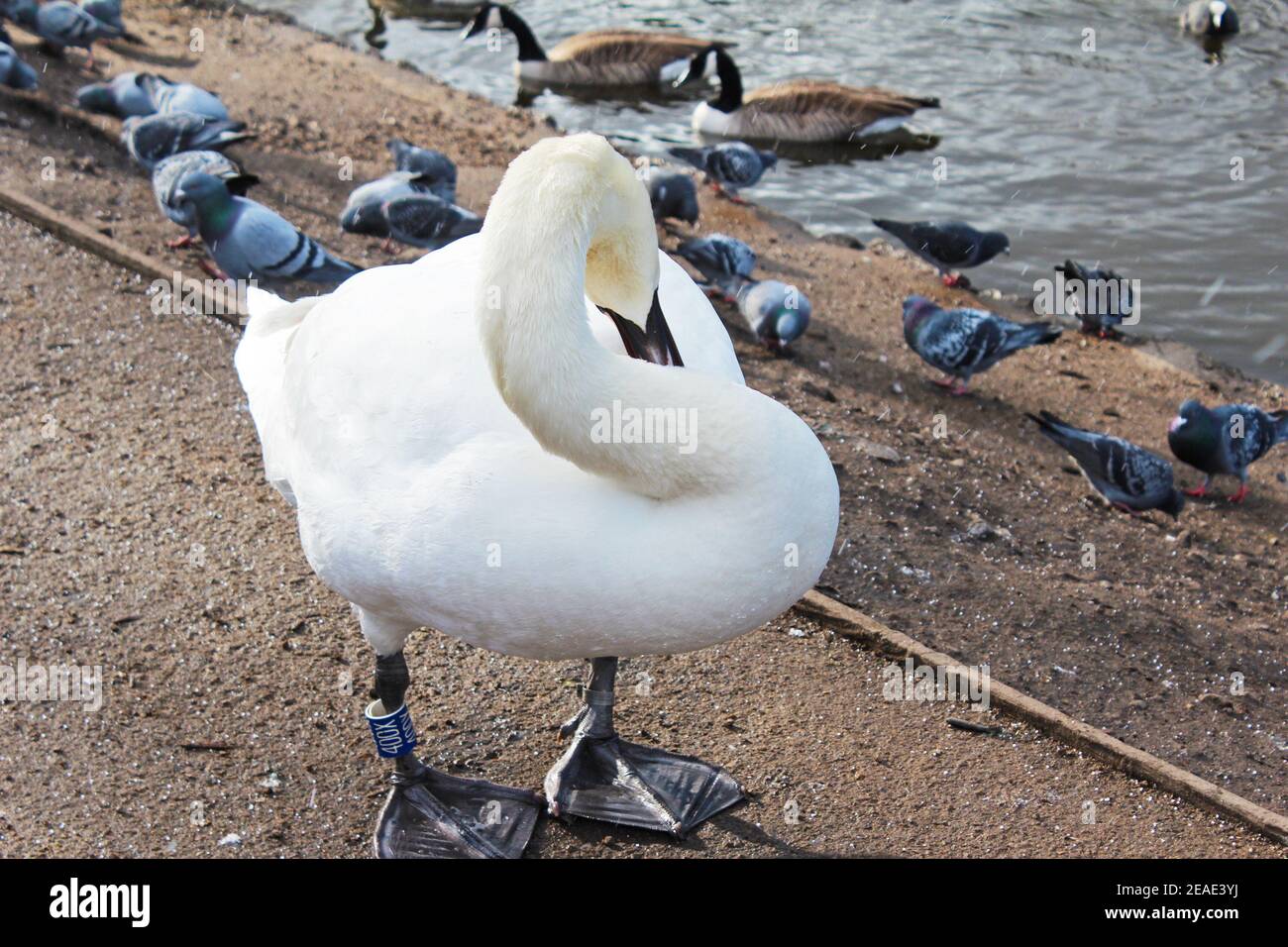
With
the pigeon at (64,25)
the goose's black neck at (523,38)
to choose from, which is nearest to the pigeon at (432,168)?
the pigeon at (64,25)

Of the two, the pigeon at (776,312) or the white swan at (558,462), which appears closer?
the white swan at (558,462)

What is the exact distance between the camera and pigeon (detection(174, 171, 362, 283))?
8.83 m

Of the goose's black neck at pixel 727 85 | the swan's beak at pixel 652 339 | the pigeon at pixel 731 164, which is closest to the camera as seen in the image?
the swan's beak at pixel 652 339

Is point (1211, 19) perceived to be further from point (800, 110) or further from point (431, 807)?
point (431, 807)

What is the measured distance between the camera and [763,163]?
12.6 metres

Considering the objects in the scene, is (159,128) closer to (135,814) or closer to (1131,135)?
(135,814)

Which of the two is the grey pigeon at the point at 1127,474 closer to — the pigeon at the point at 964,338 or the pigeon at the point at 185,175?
the pigeon at the point at 964,338

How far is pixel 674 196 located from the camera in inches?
436

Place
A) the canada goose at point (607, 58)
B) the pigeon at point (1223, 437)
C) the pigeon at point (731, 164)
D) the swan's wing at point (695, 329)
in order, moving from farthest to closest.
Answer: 1. the canada goose at point (607, 58)
2. the pigeon at point (731, 164)
3. the pigeon at point (1223, 437)
4. the swan's wing at point (695, 329)

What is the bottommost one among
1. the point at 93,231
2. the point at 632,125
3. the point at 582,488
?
the point at 632,125

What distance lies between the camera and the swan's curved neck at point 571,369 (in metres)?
3.74

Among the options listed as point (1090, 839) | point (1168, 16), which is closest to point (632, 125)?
point (1168, 16)

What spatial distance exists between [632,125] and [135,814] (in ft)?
39.4

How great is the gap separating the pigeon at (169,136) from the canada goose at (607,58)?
6.12 metres
